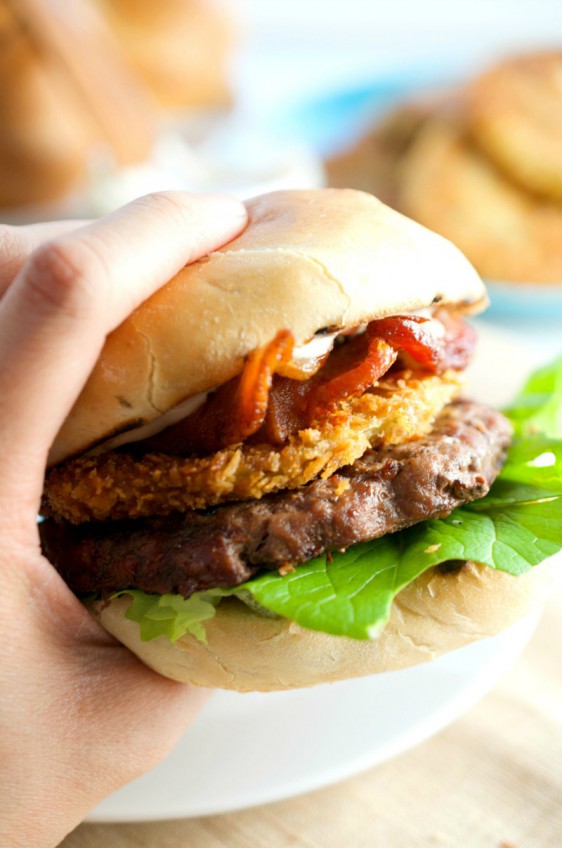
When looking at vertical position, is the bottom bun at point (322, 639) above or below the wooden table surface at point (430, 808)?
above

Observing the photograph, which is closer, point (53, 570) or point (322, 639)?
point (53, 570)

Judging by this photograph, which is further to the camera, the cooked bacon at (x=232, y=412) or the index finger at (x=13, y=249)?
the index finger at (x=13, y=249)

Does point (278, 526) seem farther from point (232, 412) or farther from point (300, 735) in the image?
point (300, 735)

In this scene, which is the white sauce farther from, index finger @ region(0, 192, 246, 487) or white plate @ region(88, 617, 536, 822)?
white plate @ region(88, 617, 536, 822)

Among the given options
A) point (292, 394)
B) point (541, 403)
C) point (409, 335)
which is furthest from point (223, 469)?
point (541, 403)

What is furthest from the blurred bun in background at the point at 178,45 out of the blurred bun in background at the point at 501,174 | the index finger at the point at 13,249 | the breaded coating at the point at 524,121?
the index finger at the point at 13,249

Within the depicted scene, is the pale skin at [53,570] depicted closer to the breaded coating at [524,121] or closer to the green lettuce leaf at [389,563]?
the green lettuce leaf at [389,563]

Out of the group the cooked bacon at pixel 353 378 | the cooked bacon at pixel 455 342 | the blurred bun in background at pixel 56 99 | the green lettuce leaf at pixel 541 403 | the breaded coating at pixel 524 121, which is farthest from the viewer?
the blurred bun in background at pixel 56 99

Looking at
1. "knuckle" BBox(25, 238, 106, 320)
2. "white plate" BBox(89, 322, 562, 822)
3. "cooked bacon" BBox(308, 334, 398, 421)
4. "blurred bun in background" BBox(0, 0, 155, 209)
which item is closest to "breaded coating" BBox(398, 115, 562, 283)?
"blurred bun in background" BBox(0, 0, 155, 209)
